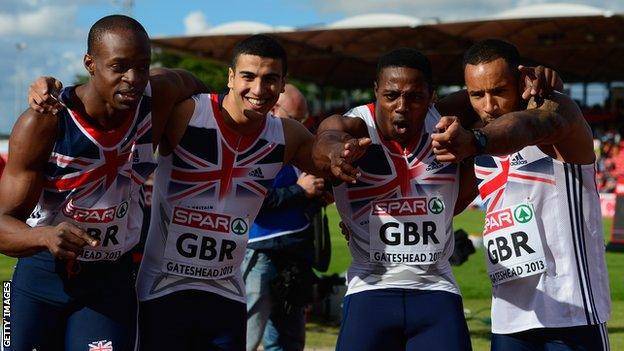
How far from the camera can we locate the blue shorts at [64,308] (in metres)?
4.89

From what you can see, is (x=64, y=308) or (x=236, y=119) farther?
(x=236, y=119)

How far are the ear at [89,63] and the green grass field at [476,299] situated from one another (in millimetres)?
5168

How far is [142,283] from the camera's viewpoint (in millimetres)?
5344

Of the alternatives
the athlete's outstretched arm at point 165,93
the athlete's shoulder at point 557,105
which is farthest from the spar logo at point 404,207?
the athlete's outstretched arm at point 165,93

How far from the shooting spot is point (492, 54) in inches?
→ 199

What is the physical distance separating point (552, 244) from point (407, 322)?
2.83 feet

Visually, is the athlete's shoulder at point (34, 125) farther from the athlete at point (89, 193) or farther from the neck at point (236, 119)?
the neck at point (236, 119)

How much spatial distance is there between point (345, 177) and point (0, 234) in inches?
63.4

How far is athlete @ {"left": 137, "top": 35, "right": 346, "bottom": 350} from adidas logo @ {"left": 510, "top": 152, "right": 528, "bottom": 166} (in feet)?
3.56

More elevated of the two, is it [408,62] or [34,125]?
[408,62]

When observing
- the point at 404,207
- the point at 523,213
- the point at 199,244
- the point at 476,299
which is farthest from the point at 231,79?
the point at 476,299

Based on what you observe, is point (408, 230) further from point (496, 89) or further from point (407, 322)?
point (496, 89)

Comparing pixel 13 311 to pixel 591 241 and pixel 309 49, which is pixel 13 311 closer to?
pixel 591 241

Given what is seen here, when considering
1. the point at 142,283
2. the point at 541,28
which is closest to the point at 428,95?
the point at 142,283
